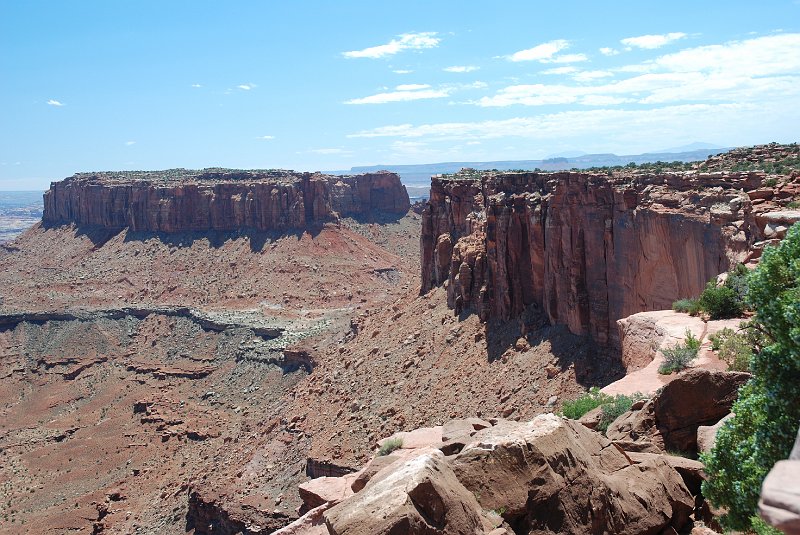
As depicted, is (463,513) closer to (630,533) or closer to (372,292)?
(630,533)

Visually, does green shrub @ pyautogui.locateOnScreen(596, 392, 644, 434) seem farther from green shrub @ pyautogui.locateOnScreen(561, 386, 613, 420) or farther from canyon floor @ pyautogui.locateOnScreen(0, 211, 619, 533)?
canyon floor @ pyautogui.locateOnScreen(0, 211, 619, 533)

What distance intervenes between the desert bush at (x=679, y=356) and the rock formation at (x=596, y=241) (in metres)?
5.98

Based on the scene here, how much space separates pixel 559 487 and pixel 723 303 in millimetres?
10790

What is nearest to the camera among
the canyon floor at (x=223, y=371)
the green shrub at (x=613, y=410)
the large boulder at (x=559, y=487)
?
the large boulder at (x=559, y=487)

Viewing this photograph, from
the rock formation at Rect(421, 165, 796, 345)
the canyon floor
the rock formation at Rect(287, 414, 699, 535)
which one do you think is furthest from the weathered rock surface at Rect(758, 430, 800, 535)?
the canyon floor

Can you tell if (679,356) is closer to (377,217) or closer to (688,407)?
(688,407)

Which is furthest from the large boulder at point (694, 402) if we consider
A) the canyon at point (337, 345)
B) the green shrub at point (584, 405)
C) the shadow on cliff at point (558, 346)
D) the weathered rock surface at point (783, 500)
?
the shadow on cliff at point (558, 346)

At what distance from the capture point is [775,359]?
8.86 metres

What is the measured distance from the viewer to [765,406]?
8.78 metres

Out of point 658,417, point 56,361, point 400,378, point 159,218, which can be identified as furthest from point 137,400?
point 658,417

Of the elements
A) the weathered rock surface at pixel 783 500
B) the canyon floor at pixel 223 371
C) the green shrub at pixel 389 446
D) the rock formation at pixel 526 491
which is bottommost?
the canyon floor at pixel 223 371

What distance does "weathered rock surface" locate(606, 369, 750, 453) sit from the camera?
12.3 meters

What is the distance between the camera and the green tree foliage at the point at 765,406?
27.7 ft

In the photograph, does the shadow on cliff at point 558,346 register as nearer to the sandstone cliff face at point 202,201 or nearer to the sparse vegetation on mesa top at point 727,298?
the sparse vegetation on mesa top at point 727,298
